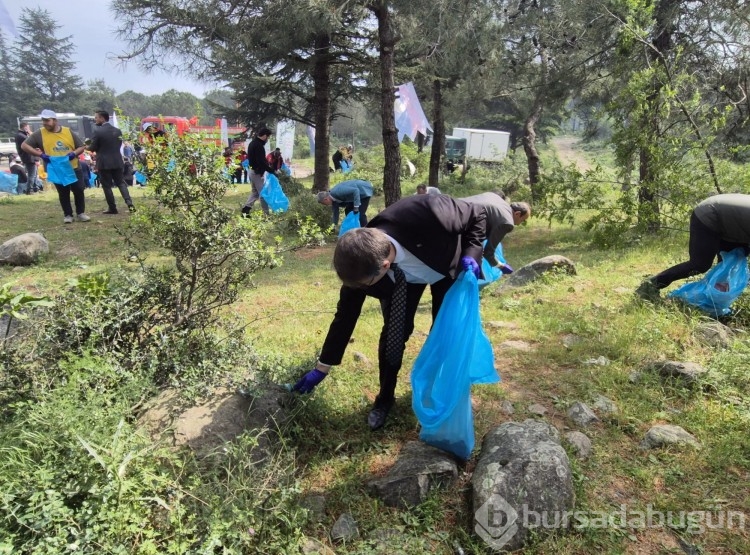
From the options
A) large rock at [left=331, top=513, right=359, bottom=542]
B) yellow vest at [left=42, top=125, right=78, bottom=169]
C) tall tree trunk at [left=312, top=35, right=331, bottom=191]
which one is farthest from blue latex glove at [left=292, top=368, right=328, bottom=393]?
tall tree trunk at [left=312, top=35, right=331, bottom=191]

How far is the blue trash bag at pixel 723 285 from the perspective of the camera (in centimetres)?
353

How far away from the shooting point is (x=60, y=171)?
6.85 metres

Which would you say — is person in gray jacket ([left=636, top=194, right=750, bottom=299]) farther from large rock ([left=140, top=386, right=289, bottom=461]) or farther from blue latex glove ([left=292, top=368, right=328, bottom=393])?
large rock ([left=140, top=386, right=289, bottom=461])

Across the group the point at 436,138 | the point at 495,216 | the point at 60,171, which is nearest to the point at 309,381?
the point at 495,216

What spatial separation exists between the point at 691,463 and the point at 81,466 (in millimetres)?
2550

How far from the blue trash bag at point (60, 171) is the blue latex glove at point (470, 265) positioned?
6.96 m

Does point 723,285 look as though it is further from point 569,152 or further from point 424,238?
point 569,152

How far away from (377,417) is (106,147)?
23.7 feet

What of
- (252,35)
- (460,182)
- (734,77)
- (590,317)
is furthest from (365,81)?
(590,317)

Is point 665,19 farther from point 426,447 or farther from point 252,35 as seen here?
point 426,447

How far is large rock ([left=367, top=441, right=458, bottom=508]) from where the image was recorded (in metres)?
2.01

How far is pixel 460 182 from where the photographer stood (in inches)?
650

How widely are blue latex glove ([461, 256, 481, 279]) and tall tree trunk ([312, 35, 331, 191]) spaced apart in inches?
364
